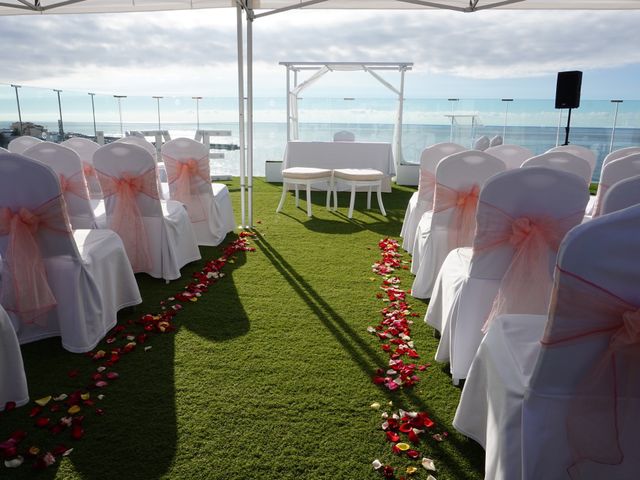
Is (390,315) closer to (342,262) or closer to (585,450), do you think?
(342,262)

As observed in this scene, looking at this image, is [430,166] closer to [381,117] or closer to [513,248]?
[513,248]

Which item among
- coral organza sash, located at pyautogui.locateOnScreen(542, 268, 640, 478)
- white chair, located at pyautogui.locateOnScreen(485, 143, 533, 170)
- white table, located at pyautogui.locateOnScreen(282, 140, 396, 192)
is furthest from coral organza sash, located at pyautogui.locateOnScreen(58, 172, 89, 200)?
white table, located at pyautogui.locateOnScreen(282, 140, 396, 192)

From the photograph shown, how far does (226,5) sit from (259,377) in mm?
4950

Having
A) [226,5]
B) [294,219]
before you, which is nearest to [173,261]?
[294,219]

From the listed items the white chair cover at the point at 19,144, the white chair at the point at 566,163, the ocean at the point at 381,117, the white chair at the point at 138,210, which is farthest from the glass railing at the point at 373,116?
the white chair at the point at 566,163

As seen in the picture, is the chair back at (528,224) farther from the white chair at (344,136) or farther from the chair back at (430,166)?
the white chair at (344,136)

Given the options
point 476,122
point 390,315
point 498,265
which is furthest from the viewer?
point 476,122

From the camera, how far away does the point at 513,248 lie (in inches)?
83.8

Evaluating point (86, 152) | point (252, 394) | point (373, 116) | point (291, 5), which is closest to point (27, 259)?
point (252, 394)

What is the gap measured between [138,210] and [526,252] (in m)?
2.82

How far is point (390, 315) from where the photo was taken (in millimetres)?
3129

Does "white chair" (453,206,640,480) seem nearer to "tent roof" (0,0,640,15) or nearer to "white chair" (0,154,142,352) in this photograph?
"white chair" (0,154,142,352)

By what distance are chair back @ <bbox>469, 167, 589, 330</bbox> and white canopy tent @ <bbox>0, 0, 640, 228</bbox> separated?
12.0 feet

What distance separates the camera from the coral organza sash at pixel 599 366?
3.62 feet
